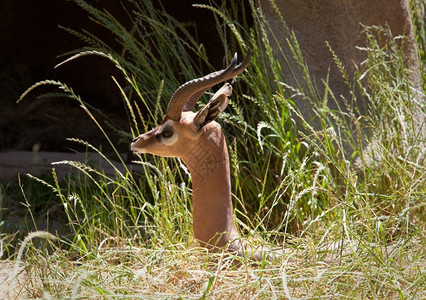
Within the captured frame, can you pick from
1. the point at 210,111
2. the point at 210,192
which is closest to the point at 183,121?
the point at 210,111

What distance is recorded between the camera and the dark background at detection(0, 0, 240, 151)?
20.4 ft

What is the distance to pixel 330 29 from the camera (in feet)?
11.6

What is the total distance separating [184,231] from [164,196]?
0.60ft

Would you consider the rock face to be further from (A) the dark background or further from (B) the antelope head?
(A) the dark background

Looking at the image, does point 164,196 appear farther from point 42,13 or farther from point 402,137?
point 42,13

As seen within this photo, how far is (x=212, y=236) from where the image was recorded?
7.91 ft

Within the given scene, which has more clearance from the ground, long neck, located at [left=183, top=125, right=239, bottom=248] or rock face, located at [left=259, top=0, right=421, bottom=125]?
rock face, located at [left=259, top=0, right=421, bottom=125]

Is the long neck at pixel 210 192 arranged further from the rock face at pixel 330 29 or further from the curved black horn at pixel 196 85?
the rock face at pixel 330 29

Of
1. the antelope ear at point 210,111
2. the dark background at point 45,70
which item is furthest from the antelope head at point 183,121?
the dark background at point 45,70

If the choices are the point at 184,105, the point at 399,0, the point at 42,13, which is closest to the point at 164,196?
the point at 184,105

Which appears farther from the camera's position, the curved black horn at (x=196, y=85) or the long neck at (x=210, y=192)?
the long neck at (x=210, y=192)

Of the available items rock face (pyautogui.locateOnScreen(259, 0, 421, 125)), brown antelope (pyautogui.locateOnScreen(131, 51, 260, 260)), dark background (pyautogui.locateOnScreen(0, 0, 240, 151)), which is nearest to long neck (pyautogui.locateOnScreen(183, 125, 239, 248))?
brown antelope (pyautogui.locateOnScreen(131, 51, 260, 260))

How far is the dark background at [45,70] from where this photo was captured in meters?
6.22

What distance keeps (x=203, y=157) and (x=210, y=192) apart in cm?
14
